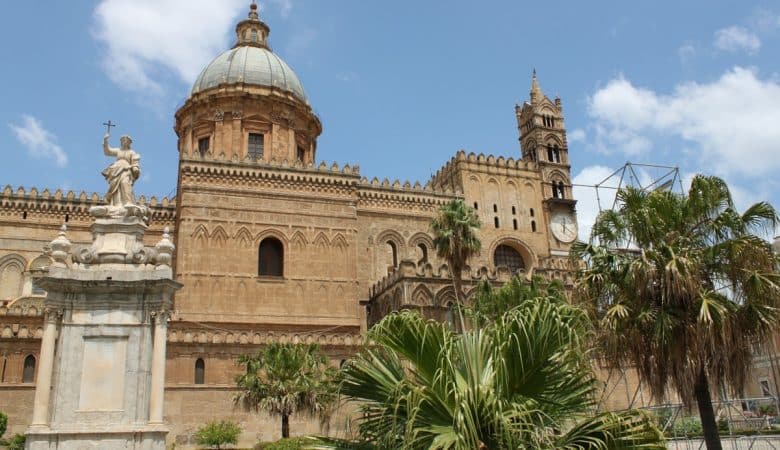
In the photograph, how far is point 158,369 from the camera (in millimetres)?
10617

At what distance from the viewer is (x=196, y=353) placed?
25.2 meters

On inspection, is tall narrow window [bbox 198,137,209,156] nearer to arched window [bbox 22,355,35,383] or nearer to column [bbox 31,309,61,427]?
arched window [bbox 22,355,35,383]

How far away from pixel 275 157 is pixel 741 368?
26.9 m

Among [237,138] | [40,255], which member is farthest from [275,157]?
[40,255]

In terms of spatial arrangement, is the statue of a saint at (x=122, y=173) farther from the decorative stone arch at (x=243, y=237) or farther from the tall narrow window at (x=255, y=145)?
the tall narrow window at (x=255, y=145)

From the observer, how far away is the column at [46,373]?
1020 centimetres

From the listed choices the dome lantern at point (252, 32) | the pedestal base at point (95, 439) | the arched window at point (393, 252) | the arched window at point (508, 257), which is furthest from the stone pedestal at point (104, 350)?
the dome lantern at point (252, 32)

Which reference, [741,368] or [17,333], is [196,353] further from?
[741,368]

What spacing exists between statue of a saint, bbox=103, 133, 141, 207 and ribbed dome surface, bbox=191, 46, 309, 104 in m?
25.3

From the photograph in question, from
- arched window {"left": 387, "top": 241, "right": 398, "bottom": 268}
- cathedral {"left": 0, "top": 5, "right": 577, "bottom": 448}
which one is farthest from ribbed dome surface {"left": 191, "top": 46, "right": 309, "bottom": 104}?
arched window {"left": 387, "top": 241, "right": 398, "bottom": 268}

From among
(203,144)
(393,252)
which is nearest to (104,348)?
(393,252)

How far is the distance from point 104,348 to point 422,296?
1922cm

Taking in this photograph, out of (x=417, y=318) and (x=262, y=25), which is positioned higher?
(x=262, y=25)

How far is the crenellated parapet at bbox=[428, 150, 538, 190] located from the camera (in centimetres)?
3753
